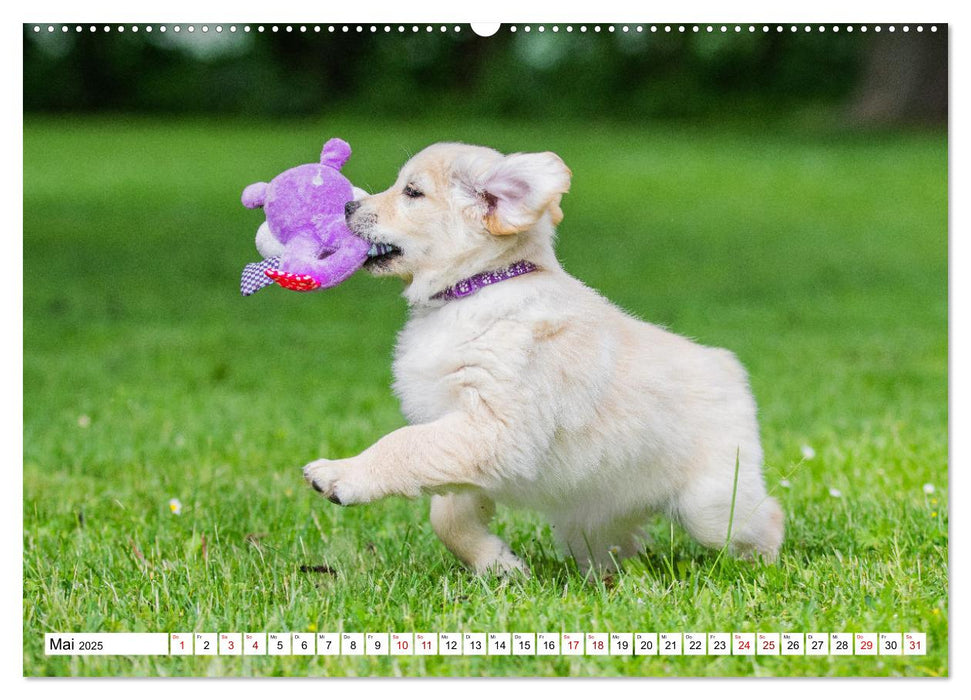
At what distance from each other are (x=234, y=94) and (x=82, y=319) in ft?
8.11

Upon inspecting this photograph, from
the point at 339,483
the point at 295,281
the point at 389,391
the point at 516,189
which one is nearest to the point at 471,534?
the point at 339,483

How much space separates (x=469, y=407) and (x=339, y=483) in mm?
399

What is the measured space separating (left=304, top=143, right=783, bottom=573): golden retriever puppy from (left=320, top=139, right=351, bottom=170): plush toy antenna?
200 millimetres

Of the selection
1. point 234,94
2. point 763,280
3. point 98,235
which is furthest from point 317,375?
point 763,280

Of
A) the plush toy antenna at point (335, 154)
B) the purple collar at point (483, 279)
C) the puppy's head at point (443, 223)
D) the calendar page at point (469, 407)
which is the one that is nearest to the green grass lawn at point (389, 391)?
the calendar page at point (469, 407)

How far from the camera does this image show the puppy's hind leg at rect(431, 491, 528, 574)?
393 centimetres

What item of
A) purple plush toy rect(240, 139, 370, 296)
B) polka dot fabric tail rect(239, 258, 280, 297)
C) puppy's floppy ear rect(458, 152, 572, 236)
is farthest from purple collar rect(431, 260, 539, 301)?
polka dot fabric tail rect(239, 258, 280, 297)

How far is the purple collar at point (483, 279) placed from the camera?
367 cm

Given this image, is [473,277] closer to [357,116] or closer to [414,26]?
[414,26]

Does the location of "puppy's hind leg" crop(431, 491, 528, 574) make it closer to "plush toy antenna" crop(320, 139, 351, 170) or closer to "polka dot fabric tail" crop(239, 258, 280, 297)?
"polka dot fabric tail" crop(239, 258, 280, 297)

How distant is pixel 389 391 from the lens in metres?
7.08

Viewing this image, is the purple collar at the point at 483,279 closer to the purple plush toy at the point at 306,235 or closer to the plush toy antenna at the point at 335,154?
the purple plush toy at the point at 306,235

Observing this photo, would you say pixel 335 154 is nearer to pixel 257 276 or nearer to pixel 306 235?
pixel 306 235

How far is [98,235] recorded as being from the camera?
9.88m
